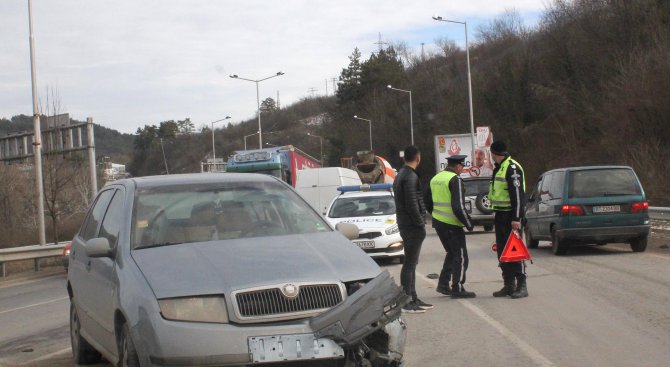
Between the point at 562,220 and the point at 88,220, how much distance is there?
10.3 m

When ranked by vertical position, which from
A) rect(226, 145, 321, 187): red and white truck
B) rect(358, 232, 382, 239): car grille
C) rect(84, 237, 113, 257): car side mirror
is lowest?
rect(358, 232, 382, 239): car grille

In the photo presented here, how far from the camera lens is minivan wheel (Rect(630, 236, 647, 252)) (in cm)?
1557

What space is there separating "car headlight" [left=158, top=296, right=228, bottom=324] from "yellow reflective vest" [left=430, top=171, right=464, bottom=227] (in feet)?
19.4

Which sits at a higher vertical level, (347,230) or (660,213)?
(347,230)

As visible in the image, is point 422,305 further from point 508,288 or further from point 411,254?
point 508,288

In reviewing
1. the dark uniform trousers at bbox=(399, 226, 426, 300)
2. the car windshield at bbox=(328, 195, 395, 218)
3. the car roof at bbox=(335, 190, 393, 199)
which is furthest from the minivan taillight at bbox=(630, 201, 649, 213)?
the dark uniform trousers at bbox=(399, 226, 426, 300)

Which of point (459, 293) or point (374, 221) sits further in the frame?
point (374, 221)

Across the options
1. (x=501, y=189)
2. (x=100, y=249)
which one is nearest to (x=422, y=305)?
(x=501, y=189)

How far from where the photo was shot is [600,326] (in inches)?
326

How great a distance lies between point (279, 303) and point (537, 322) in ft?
15.0

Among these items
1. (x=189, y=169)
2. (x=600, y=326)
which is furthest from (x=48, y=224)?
(x=189, y=169)

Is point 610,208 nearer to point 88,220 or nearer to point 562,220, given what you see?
point 562,220

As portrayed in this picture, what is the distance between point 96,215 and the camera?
24.4 feet

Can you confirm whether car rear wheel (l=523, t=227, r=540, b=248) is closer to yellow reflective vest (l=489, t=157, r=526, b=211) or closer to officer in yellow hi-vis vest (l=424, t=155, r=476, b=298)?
yellow reflective vest (l=489, t=157, r=526, b=211)
